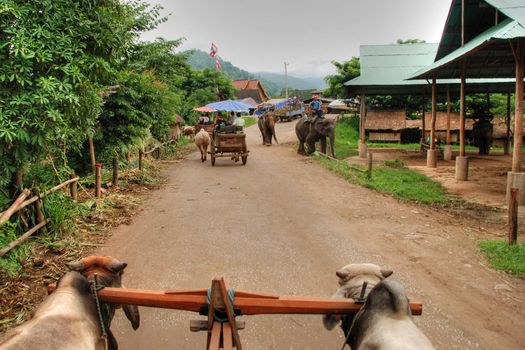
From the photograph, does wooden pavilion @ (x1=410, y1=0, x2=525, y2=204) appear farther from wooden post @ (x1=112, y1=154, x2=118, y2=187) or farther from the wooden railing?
wooden post @ (x1=112, y1=154, x2=118, y2=187)

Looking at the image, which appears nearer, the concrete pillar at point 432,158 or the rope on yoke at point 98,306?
the rope on yoke at point 98,306

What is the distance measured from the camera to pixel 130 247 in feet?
23.4

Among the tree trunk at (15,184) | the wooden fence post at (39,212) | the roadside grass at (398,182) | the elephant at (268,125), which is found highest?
the elephant at (268,125)

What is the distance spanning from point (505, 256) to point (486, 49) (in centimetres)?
761

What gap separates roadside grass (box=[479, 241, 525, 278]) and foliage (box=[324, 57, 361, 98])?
2294 cm

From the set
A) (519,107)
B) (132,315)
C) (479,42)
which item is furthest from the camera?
(479,42)

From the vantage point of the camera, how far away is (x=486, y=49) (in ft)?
40.4

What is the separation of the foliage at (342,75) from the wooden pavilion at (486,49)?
37.8ft

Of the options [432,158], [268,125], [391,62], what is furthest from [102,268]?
[268,125]

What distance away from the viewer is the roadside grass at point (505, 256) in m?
6.10

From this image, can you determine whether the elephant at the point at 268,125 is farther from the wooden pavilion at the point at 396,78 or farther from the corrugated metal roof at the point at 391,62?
the corrugated metal roof at the point at 391,62

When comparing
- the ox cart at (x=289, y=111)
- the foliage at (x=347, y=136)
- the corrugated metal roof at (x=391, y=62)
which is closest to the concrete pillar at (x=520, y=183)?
the corrugated metal roof at (x=391, y=62)

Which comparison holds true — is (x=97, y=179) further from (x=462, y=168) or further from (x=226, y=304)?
(x=462, y=168)

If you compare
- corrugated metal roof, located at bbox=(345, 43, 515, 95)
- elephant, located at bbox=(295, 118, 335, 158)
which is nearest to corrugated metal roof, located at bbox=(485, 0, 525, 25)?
corrugated metal roof, located at bbox=(345, 43, 515, 95)
